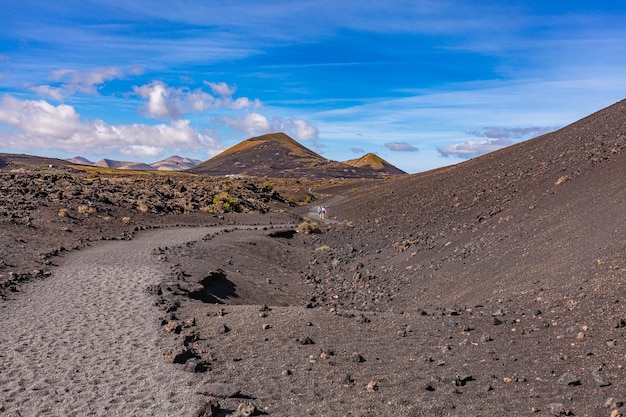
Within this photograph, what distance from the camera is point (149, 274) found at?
1509 cm

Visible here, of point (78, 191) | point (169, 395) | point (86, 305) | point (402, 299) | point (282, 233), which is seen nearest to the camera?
point (169, 395)

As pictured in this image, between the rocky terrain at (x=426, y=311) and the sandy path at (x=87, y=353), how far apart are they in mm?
210

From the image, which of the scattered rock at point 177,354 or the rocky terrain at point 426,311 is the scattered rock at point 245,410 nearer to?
the rocky terrain at point 426,311

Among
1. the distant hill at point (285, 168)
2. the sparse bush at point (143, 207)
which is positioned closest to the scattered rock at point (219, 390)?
the sparse bush at point (143, 207)

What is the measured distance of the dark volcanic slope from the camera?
41.0 feet

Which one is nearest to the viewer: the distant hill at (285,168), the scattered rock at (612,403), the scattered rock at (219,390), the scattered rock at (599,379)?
the scattered rock at (612,403)

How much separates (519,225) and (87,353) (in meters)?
15.2

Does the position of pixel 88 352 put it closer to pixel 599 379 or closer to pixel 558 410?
pixel 558 410

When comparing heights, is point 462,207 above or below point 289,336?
above

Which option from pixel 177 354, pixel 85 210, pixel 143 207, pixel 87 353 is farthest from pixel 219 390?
pixel 143 207

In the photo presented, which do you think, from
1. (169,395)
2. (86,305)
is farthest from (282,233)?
(169,395)

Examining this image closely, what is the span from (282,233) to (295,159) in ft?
552

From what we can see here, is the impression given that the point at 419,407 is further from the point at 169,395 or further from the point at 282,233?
the point at 282,233

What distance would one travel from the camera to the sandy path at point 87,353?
666cm
